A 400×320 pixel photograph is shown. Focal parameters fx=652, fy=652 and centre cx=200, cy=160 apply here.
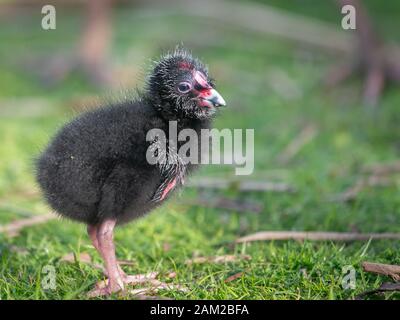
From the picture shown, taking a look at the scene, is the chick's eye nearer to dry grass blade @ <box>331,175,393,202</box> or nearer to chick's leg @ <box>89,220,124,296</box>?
chick's leg @ <box>89,220,124,296</box>

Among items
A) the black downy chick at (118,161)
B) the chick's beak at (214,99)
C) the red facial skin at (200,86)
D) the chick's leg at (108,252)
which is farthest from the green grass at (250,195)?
the chick's beak at (214,99)

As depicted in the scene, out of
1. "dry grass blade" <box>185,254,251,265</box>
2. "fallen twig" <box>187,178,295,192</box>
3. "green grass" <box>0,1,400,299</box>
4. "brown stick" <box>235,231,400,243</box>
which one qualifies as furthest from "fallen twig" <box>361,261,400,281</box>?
"fallen twig" <box>187,178,295,192</box>

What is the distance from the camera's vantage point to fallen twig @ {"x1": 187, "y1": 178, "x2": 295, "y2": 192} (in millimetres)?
5273

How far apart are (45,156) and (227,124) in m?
4.14

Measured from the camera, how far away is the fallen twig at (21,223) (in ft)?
14.2

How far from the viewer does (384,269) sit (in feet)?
10.9

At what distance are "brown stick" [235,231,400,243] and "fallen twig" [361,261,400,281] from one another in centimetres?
56

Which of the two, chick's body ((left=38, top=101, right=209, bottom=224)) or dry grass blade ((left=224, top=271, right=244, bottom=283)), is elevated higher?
chick's body ((left=38, top=101, right=209, bottom=224))

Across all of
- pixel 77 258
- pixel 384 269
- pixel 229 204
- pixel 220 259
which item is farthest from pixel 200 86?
pixel 229 204

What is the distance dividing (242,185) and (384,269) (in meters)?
2.18

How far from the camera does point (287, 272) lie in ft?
11.4

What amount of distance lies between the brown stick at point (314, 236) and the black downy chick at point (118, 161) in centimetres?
81

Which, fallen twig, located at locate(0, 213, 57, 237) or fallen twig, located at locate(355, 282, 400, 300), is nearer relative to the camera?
fallen twig, located at locate(355, 282, 400, 300)
